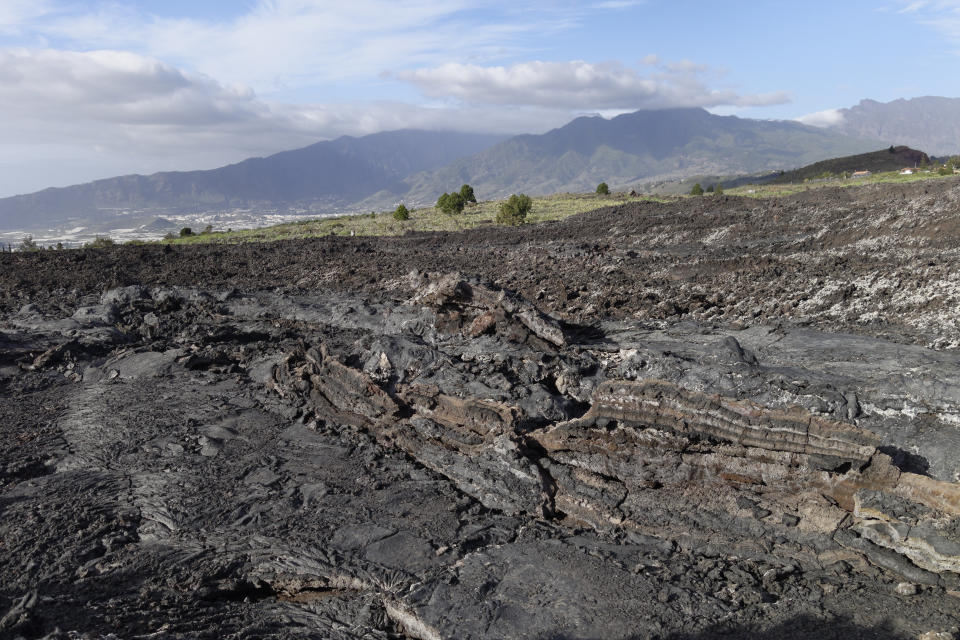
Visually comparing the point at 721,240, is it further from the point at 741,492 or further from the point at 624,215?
the point at 741,492

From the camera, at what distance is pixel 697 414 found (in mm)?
7957

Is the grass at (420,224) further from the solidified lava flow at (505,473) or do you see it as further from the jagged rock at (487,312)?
the jagged rock at (487,312)

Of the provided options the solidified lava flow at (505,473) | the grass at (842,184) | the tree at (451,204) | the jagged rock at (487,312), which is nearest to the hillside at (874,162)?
the grass at (842,184)

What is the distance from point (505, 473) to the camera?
8.66m

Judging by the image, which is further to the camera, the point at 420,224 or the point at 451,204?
the point at 451,204

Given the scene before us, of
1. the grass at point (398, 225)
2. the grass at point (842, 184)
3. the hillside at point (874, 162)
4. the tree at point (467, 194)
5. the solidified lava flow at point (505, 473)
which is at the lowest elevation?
the solidified lava flow at point (505, 473)

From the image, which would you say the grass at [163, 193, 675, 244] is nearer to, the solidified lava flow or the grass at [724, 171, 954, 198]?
the grass at [724, 171, 954, 198]

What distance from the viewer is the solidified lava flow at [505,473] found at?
638 cm

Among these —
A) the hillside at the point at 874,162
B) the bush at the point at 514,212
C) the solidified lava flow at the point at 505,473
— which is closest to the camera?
the solidified lava flow at the point at 505,473

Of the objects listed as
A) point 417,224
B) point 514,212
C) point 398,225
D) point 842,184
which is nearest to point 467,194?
point 417,224

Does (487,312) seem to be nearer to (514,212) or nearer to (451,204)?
(514,212)

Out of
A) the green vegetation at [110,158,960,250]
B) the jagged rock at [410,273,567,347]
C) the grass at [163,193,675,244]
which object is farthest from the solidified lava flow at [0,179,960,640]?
the green vegetation at [110,158,960,250]

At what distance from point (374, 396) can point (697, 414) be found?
5.51 m

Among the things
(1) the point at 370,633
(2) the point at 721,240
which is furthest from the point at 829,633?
(2) the point at 721,240
